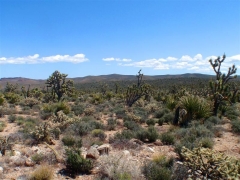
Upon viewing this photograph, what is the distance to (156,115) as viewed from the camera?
17.0 metres

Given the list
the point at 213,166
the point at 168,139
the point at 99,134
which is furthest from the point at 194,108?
the point at 213,166

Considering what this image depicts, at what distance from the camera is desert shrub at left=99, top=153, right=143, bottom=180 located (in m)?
5.44

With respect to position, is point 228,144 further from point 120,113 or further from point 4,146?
point 120,113

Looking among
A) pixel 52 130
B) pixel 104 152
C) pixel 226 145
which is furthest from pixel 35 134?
pixel 226 145

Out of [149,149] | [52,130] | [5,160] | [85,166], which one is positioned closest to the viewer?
[85,166]

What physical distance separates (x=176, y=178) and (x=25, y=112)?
15724 millimetres

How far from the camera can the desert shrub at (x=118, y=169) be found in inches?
214

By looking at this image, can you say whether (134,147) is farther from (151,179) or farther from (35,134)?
(35,134)

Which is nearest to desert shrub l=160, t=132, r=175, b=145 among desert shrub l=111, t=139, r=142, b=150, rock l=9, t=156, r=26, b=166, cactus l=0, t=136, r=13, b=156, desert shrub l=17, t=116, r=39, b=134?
desert shrub l=111, t=139, r=142, b=150

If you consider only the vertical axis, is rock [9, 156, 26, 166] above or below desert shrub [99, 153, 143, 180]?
below

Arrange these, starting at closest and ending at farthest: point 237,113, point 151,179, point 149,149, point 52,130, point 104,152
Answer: point 151,179
point 104,152
point 149,149
point 52,130
point 237,113

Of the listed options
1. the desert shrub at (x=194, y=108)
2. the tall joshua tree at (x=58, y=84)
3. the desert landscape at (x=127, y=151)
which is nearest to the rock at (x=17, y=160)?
the desert landscape at (x=127, y=151)

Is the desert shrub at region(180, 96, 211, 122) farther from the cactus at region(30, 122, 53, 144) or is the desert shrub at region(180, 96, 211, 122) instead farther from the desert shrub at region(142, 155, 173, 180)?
the cactus at region(30, 122, 53, 144)

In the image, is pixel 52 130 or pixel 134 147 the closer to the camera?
pixel 134 147
